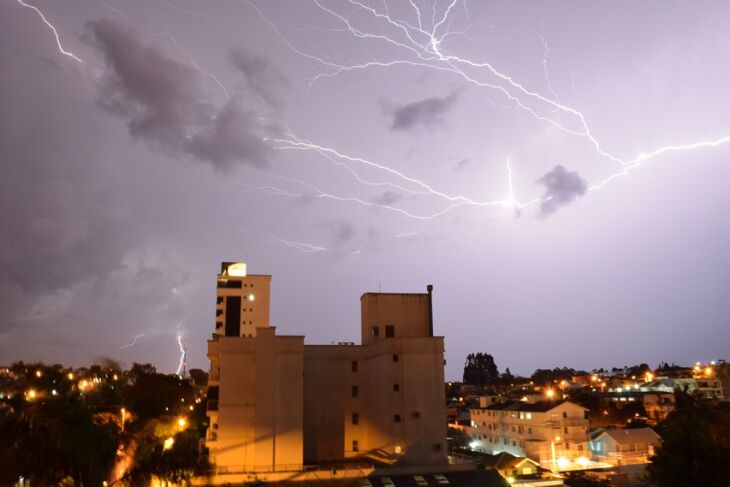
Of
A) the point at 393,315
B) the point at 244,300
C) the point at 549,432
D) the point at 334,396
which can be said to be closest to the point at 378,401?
the point at 334,396

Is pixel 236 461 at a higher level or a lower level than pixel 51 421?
lower

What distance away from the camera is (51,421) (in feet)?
37.3

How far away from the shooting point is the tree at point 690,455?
17562mm

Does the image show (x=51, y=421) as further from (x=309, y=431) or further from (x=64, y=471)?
(x=309, y=431)

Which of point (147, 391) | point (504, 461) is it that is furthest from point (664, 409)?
point (147, 391)

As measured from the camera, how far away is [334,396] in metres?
33.0

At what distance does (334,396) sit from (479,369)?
4832 inches

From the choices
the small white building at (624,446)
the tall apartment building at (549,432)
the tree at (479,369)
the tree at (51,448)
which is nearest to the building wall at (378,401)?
the tall apartment building at (549,432)

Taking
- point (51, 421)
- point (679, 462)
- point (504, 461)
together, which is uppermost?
point (51, 421)

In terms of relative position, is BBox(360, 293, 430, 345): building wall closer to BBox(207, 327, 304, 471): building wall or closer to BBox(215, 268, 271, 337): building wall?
A: BBox(207, 327, 304, 471): building wall

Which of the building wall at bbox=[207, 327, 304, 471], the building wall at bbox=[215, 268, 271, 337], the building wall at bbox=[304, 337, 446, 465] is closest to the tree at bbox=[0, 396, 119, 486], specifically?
the building wall at bbox=[207, 327, 304, 471]

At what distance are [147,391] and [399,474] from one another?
85.3 ft

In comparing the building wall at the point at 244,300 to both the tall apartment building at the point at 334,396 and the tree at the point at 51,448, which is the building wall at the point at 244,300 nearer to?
the tall apartment building at the point at 334,396

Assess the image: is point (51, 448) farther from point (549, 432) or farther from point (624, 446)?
point (624, 446)
